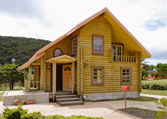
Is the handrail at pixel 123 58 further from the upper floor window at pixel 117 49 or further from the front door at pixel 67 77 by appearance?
the front door at pixel 67 77

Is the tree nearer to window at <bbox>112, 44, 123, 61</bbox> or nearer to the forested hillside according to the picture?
window at <bbox>112, 44, 123, 61</bbox>

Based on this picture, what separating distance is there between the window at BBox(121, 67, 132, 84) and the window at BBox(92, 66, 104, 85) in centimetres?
220

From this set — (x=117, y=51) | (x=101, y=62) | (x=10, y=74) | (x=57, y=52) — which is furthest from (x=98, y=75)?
(x=10, y=74)

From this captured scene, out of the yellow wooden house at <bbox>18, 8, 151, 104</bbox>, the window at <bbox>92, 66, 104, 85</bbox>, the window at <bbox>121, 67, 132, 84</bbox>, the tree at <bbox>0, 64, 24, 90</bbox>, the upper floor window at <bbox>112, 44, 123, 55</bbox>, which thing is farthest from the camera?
the tree at <bbox>0, 64, 24, 90</bbox>

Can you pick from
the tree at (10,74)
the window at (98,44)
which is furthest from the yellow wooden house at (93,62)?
the tree at (10,74)

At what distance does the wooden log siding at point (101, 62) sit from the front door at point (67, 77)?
1656mm

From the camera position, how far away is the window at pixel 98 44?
13.7 m

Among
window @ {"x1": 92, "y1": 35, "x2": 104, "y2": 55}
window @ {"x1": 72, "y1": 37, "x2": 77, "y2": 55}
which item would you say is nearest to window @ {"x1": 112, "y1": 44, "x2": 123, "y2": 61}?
window @ {"x1": 92, "y1": 35, "x2": 104, "y2": 55}

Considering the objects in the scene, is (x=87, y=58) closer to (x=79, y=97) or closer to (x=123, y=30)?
(x=79, y=97)

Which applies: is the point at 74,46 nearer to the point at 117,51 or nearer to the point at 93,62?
the point at 93,62

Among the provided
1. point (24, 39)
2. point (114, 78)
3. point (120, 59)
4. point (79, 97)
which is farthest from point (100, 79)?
point (24, 39)

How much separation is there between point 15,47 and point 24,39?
794 cm

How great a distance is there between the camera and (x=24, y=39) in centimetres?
5328

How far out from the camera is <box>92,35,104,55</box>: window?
13664mm
